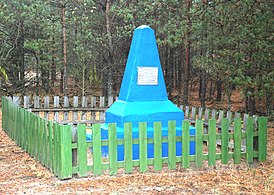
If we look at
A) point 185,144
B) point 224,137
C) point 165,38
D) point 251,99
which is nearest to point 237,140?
point 224,137

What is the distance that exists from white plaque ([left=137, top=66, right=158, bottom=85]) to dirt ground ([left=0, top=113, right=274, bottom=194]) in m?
2.40

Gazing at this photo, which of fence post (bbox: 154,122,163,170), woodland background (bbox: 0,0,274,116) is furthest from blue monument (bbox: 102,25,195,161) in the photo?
woodland background (bbox: 0,0,274,116)

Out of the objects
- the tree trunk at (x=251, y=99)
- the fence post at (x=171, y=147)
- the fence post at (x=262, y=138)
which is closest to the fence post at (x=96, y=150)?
the fence post at (x=171, y=147)

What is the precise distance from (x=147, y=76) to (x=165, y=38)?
7.85m

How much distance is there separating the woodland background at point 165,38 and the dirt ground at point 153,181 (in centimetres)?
273

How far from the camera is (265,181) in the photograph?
5.88m

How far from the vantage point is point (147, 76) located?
822cm

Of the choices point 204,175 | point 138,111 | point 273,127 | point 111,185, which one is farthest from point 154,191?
point 273,127

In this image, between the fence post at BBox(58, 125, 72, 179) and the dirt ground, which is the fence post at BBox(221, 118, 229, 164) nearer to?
the dirt ground

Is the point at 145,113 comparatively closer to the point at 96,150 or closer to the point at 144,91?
the point at 144,91

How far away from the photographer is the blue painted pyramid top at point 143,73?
8117mm

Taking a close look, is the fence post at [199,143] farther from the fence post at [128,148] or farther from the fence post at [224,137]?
the fence post at [128,148]

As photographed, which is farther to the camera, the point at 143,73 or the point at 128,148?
the point at 143,73

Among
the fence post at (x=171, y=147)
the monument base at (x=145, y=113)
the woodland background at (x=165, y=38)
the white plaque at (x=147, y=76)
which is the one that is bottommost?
the fence post at (x=171, y=147)
